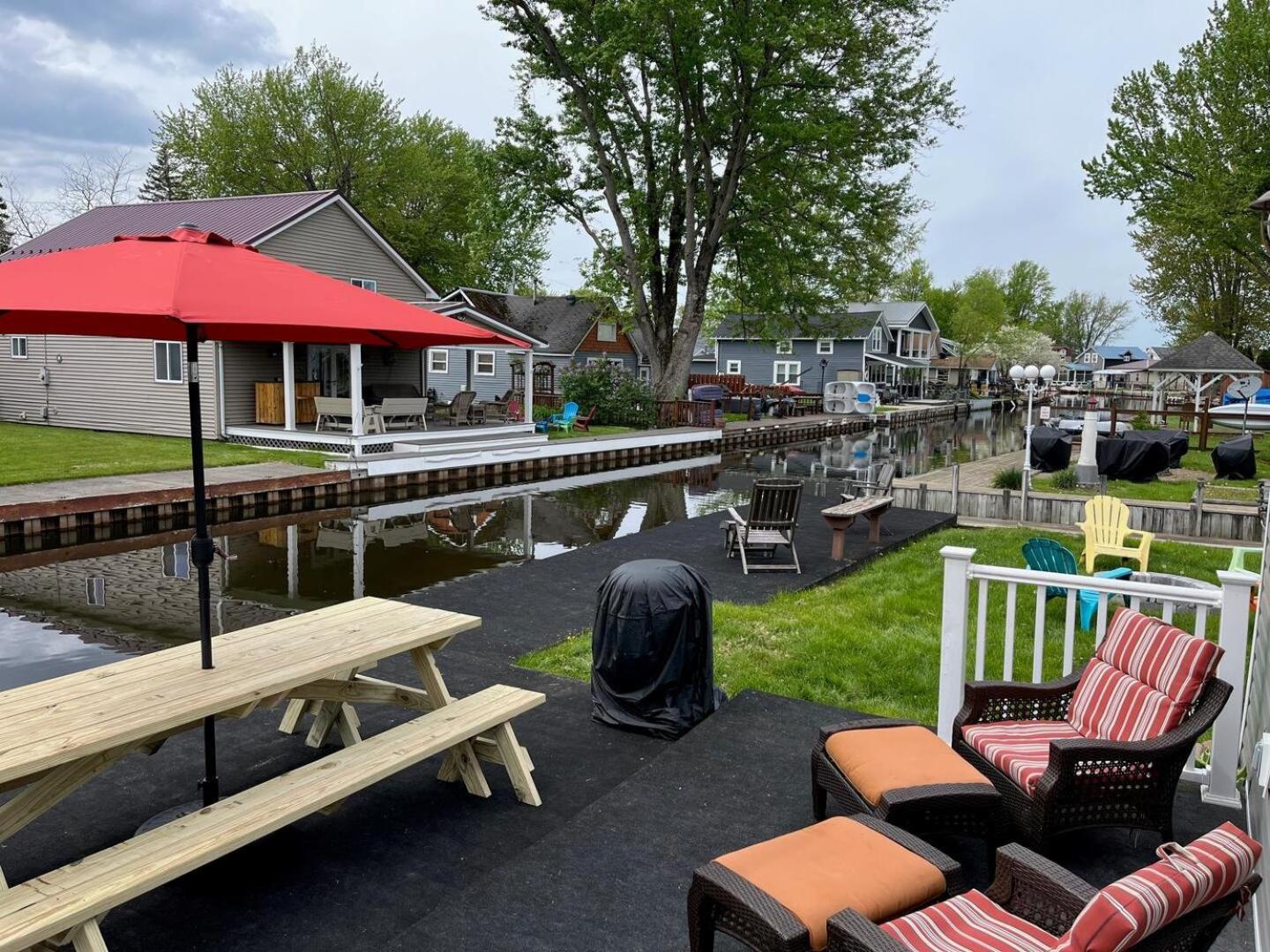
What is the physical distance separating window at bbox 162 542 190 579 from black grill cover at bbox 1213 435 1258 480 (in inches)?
741

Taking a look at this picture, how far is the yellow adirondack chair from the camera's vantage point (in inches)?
404

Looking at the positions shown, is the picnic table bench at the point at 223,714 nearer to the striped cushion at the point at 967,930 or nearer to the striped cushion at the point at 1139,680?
the striped cushion at the point at 967,930

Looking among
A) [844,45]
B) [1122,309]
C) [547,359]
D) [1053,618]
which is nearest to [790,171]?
[844,45]

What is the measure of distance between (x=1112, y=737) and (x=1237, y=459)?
17.6 m

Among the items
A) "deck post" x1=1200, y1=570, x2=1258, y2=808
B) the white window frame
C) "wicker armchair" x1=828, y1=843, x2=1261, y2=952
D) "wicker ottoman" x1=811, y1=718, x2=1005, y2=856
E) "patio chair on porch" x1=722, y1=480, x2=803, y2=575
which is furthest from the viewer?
the white window frame

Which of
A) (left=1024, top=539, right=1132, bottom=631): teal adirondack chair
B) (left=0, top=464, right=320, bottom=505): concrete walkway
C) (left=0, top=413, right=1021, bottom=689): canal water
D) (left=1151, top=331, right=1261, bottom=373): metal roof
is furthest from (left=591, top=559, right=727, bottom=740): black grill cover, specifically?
(left=1151, top=331, right=1261, bottom=373): metal roof

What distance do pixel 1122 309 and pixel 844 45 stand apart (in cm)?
9080

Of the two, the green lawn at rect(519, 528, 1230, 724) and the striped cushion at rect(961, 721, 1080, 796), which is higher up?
the striped cushion at rect(961, 721, 1080, 796)

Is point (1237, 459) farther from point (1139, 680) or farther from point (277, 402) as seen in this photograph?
point (277, 402)

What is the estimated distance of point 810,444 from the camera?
34.9 metres

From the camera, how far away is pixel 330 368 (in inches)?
1032

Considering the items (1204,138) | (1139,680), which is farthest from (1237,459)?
(1139,680)

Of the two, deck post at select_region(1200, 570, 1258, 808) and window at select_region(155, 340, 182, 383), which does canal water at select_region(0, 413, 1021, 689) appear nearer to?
deck post at select_region(1200, 570, 1258, 808)

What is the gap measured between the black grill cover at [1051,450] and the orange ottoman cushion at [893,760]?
1748 cm
